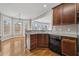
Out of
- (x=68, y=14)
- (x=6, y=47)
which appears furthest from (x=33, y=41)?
(x=68, y=14)

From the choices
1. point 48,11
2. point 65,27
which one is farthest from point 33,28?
point 65,27

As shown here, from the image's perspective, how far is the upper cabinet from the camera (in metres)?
2.93

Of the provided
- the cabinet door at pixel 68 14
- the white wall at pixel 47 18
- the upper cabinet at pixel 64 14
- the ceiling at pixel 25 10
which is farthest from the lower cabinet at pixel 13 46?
the cabinet door at pixel 68 14

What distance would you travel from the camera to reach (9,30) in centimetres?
275

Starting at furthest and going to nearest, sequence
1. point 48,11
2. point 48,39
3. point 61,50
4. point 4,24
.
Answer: point 48,39, point 61,50, point 48,11, point 4,24

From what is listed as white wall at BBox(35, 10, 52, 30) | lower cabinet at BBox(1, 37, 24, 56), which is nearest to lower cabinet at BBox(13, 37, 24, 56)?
lower cabinet at BBox(1, 37, 24, 56)

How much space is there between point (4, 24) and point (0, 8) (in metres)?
0.38

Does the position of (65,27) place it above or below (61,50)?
above

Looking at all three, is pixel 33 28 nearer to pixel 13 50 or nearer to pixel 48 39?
pixel 13 50

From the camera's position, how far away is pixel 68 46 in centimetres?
294

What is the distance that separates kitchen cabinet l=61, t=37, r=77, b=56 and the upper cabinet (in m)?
0.47

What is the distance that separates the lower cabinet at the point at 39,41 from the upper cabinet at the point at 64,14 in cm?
64

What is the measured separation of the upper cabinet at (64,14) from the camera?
2.93 meters

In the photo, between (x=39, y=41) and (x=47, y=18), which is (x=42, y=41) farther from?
(x=47, y=18)
